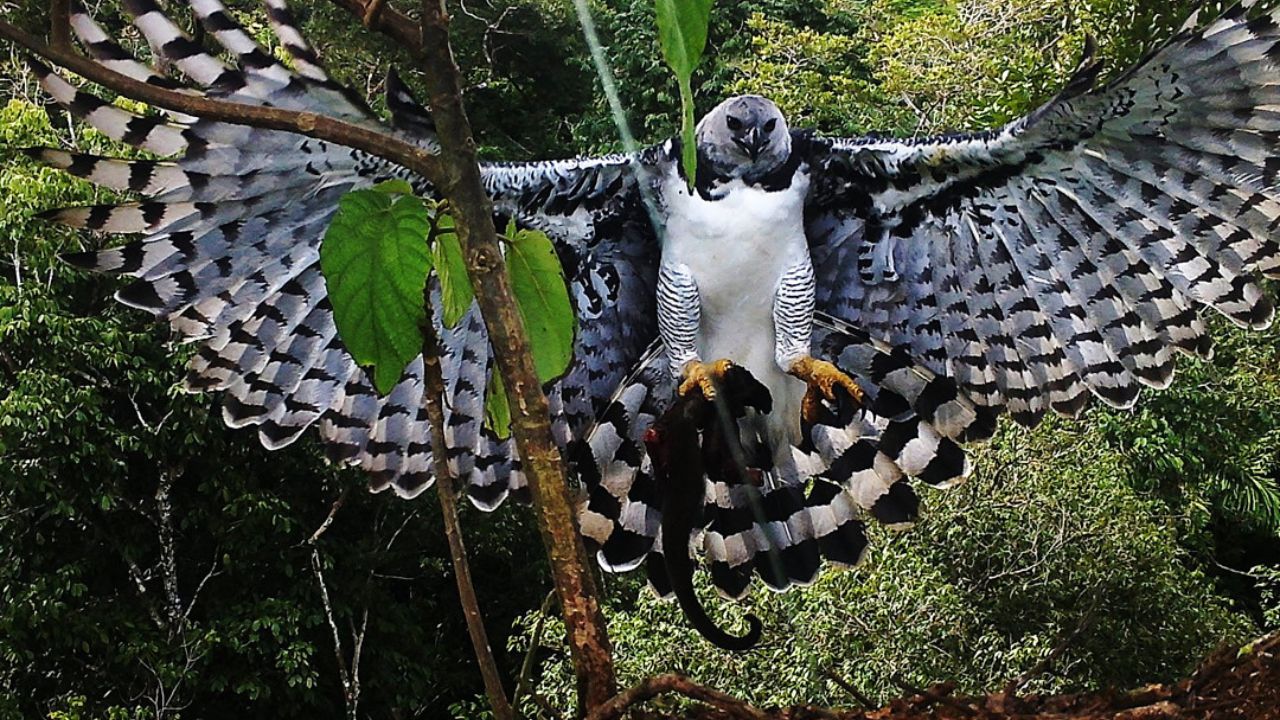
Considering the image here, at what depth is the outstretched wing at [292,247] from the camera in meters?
1.58

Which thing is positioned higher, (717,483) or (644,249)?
(644,249)

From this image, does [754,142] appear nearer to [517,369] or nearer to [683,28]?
[517,369]

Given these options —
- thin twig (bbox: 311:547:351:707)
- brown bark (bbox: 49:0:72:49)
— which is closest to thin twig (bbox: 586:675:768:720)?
brown bark (bbox: 49:0:72:49)

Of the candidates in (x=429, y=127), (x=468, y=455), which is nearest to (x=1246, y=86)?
(x=429, y=127)

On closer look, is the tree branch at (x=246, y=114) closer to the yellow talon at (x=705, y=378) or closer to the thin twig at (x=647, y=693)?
the thin twig at (x=647, y=693)

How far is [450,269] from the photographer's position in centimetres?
113

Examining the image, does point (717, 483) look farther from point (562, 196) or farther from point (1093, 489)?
point (1093, 489)

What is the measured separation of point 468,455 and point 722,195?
621mm

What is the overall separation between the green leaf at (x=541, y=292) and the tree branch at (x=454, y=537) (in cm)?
9

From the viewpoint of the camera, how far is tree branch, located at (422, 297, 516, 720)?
996mm

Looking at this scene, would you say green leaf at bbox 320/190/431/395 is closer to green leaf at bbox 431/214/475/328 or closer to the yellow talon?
green leaf at bbox 431/214/475/328

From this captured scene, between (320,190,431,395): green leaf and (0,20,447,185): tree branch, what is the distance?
93mm

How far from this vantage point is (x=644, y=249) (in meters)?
2.34

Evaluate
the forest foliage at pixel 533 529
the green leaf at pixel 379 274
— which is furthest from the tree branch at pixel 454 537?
the forest foliage at pixel 533 529
